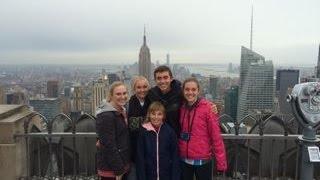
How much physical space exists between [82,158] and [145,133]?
7.25ft

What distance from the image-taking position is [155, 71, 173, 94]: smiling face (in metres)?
4.12

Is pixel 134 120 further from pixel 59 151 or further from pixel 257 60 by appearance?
pixel 257 60

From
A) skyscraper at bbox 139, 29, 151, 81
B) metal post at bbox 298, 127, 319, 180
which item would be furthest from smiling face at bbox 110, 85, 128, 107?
skyscraper at bbox 139, 29, 151, 81

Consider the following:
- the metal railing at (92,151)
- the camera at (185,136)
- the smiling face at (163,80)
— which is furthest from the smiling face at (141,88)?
the metal railing at (92,151)

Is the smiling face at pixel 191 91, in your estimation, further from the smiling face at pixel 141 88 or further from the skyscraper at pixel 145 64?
the skyscraper at pixel 145 64

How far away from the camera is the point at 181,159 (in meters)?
4.32

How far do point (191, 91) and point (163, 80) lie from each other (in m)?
0.32

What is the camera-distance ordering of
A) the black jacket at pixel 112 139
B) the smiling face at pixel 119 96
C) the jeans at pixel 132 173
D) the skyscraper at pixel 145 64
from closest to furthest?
1. the black jacket at pixel 112 139
2. the smiling face at pixel 119 96
3. the jeans at pixel 132 173
4. the skyscraper at pixel 145 64

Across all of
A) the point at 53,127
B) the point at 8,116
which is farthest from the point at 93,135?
the point at 8,116

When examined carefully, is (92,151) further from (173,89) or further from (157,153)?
(173,89)

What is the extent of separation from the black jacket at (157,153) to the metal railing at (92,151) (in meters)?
1.46

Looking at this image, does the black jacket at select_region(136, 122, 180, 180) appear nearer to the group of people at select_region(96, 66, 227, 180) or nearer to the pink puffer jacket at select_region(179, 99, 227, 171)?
the group of people at select_region(96, 66, 227, 180)

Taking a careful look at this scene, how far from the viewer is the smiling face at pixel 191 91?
412cm

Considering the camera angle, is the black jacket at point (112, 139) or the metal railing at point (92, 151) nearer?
the black jacket at point (112, 139)
